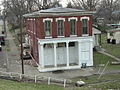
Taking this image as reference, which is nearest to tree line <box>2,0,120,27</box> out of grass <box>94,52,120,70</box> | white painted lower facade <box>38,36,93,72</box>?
grass <box>94,52,120,70</box>

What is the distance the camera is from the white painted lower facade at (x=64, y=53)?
2845 centimetres

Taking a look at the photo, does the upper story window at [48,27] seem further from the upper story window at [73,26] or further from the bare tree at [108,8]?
the bare tree at [108,8]

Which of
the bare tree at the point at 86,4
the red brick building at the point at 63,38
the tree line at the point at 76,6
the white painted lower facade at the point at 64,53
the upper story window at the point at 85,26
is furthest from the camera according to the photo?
the tree line at the point at 76,6

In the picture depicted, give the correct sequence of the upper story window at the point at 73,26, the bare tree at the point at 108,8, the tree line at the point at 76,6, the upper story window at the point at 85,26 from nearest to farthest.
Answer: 1. the upper story window at the point at 73,26
2. the upper story window at the point at 85,26
3. the tree line at the point at 76,6
4. the bare tree at the point at 108,8

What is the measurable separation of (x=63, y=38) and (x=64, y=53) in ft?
7.82

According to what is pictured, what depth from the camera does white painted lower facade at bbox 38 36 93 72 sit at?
28453mm

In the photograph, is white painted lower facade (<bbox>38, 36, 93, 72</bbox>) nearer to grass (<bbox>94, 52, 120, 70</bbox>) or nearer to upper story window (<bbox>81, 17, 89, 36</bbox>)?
upper story window (<bbox>81, 17, 89, 36</bbox>)

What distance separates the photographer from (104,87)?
21047mm

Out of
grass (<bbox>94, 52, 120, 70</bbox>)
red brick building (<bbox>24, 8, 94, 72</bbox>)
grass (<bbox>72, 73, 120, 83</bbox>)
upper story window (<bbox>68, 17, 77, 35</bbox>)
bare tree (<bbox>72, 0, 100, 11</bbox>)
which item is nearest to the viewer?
grass (<bbox>72, 73, 120, 83</bbox>)

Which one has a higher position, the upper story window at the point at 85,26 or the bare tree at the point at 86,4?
the bare tree at the point at 86,4

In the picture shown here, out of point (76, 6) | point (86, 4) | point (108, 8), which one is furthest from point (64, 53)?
point (108, 8)

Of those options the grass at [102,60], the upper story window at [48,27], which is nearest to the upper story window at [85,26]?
the upper story window at [48,27]

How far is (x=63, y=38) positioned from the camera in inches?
1124

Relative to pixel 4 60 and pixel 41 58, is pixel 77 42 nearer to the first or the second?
pixel 41 58
